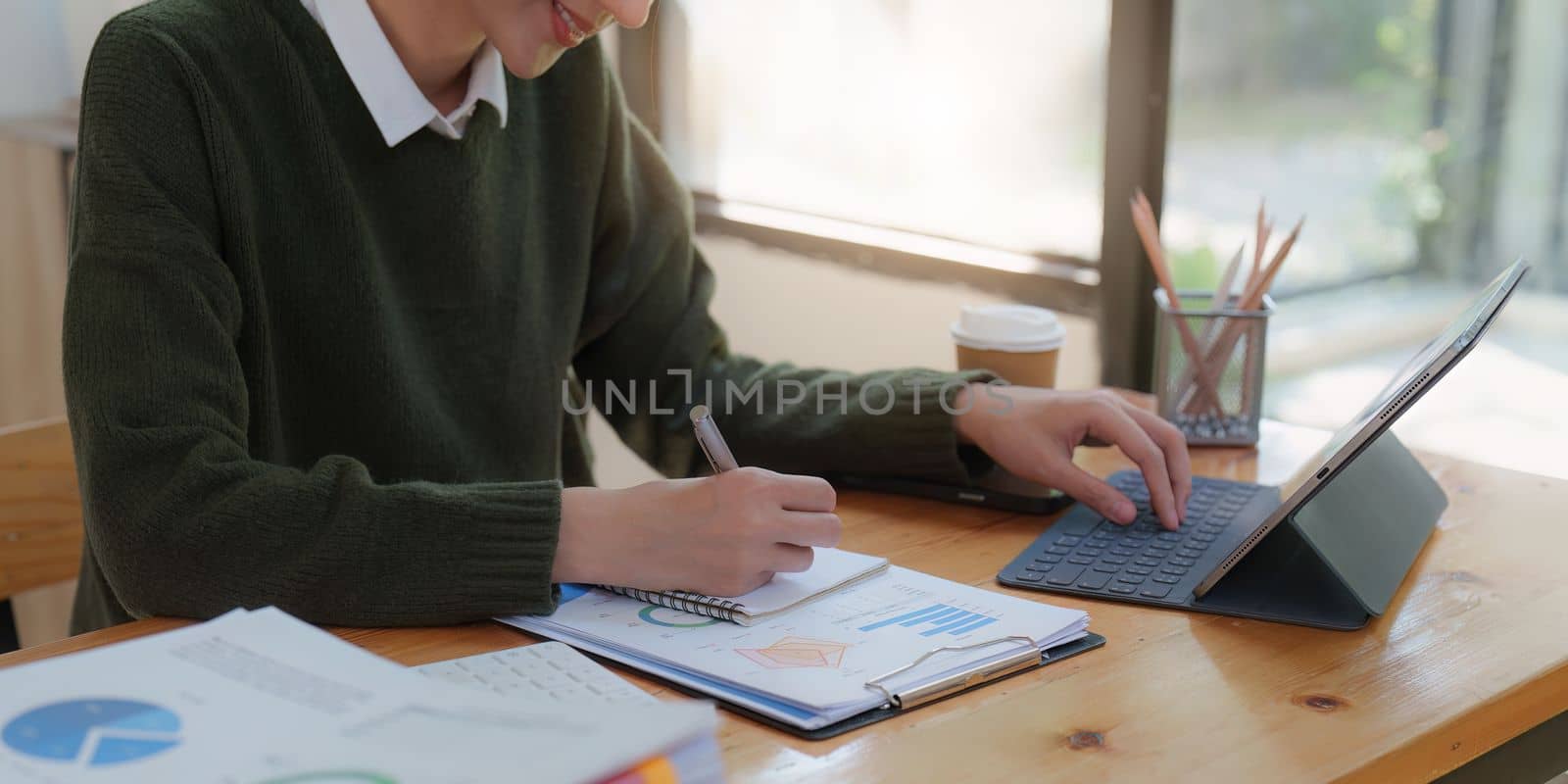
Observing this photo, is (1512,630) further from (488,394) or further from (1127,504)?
(488,394)

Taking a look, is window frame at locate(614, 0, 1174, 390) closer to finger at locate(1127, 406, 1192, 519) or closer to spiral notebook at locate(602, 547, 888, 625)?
finger at locate(1127, 406, 1192, 519)

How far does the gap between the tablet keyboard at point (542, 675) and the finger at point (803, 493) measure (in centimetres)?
17

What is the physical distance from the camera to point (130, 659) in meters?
0.55

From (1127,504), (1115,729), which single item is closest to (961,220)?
(1127,504)

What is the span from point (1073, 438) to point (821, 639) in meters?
0.37

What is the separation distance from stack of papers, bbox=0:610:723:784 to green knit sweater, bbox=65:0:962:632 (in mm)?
260

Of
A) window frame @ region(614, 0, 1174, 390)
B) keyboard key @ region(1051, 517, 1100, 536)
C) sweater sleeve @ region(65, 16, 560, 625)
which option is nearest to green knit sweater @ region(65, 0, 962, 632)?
sweater sleeve @ region(65, 16, 560, 625)

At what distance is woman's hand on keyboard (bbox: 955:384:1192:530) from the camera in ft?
3.30

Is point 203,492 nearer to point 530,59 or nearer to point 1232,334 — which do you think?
point 530,59

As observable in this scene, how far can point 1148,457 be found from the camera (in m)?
1.00

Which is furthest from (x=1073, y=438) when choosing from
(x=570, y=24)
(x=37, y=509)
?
(x=37, y=509)

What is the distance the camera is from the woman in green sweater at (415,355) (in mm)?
819

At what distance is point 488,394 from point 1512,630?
81cm

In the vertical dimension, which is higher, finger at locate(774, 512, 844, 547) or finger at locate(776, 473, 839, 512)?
finger at locate(776, 473, 839, 512)
